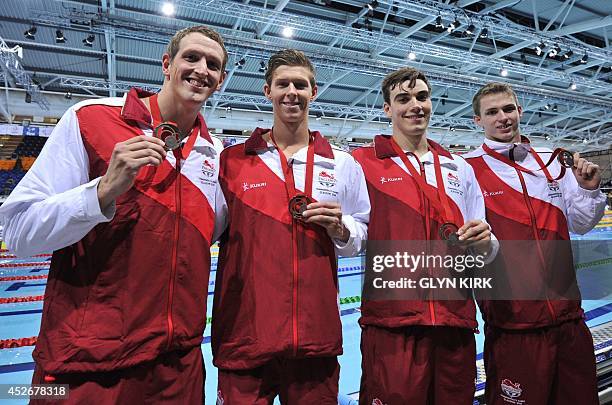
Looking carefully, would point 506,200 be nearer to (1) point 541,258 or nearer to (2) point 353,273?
(1) point 541,258

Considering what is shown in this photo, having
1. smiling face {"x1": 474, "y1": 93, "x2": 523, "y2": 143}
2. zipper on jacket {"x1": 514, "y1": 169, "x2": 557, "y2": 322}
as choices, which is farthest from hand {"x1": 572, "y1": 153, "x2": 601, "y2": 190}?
smiling face {"x1": 474, "y1": 93, "x2": 523, "y2": 143}

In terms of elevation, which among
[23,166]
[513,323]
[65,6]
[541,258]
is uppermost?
[65,6]

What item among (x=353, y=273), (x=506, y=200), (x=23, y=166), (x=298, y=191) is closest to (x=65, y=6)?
(x=353, y=273)

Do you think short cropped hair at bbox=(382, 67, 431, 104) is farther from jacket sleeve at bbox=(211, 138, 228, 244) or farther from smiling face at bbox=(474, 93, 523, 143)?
jacket sleeve at bbox=(211, 138, 228, 244)

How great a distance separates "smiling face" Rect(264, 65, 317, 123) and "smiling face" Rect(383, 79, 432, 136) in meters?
0.60

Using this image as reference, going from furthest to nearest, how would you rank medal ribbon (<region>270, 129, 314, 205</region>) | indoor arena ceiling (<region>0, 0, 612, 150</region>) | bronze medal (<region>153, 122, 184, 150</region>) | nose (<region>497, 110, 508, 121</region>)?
indoor arena ceiling (<region>0, 0, 612, 150</region>), nose (<region>497, 110, 508, 121</region>), medal ribbon (<region>270, 129, 314, 205</region>), bronze medal (<region>153, 122, 184, 150</region>)

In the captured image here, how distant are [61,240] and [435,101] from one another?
17390 mm

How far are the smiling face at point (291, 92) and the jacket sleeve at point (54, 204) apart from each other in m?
0.94

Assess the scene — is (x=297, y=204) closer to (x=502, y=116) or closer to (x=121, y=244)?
(x=121, y=244)

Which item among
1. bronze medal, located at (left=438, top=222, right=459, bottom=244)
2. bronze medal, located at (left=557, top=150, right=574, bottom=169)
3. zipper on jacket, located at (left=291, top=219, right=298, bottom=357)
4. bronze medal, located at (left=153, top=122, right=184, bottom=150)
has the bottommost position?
zipper on jacket, located at (left=291, top=219, right=298, bottom=357)

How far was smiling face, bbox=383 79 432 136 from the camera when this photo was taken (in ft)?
7.13

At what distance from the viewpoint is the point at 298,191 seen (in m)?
1.83

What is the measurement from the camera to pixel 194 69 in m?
1.68

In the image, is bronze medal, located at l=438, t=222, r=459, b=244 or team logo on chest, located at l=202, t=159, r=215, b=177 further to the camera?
bronze medal, located at l=438, t=222, r=459, b=244
